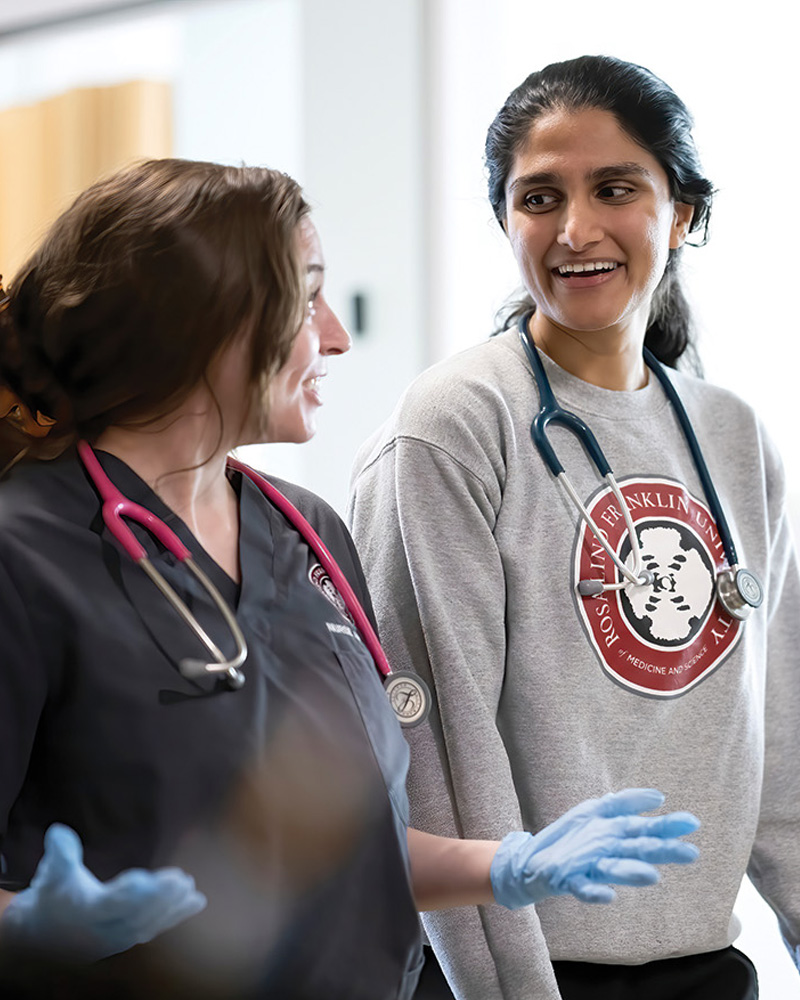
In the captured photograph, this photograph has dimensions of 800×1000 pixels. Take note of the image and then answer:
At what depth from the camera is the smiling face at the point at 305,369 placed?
102cm

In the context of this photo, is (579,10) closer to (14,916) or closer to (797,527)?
(797,527)

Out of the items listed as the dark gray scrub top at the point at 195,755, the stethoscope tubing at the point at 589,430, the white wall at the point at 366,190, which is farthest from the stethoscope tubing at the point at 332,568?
the white wall at the point at 366,190

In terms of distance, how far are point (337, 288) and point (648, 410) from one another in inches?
59.4

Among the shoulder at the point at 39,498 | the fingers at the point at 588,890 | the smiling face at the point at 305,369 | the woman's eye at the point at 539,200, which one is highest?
the woman's eye at the point at 539,200

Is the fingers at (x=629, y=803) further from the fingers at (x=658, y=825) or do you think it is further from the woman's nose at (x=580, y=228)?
the woman's nose at (x=580, y=228)

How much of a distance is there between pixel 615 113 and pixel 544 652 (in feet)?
2.13

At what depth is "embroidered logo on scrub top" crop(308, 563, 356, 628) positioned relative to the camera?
1083mm

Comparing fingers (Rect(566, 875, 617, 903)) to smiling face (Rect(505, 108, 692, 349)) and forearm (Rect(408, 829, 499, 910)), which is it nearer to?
forearm (Rect(408, 829, 499, 910))

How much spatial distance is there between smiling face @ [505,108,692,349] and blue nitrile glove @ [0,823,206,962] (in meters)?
0.90

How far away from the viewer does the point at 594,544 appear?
4.41 ft

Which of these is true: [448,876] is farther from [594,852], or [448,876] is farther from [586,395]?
[586,395]

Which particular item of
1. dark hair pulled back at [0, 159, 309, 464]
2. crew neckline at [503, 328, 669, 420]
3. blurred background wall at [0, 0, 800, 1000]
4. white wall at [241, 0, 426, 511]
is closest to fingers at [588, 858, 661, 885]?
dark hair pulled back at [0, 159, 309, 464]

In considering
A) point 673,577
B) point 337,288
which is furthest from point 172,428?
point 337,288

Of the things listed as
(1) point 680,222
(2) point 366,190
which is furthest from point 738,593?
(2) point 366,190
